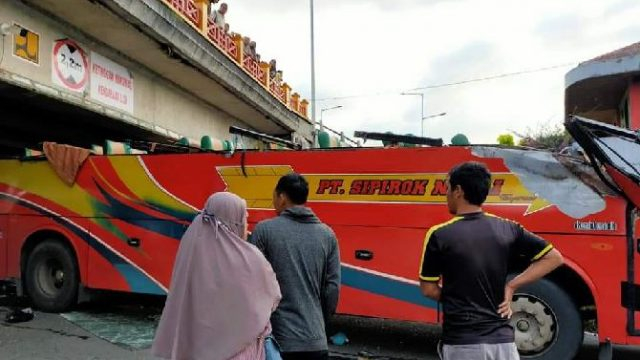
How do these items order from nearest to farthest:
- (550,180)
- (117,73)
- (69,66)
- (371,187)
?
(550,180) → (371,187) → (69,66) → (117,73)

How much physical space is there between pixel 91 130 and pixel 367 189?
365 inches

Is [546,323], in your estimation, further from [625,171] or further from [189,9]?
[189,9]

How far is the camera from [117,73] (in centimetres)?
1126

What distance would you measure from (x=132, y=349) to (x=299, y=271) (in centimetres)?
410

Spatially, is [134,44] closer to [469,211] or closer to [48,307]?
[48,307]

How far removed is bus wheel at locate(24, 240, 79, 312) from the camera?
8.25 m

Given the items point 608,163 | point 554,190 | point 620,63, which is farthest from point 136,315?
point 620,63

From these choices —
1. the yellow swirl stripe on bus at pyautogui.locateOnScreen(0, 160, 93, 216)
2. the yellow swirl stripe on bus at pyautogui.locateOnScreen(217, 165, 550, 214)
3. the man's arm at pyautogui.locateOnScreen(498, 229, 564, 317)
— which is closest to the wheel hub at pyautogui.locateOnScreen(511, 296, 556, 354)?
the yellow swirl stripe on bus at pyautogui.locateOnScreen(217, 165, 550, 214)

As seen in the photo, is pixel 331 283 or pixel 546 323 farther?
pixel 546 323

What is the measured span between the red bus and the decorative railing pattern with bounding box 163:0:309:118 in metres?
4.29

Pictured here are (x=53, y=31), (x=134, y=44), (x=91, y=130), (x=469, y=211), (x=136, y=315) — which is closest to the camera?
(x=469, y=211)

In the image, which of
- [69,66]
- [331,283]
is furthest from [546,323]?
[69,66]

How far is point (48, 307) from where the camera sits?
8359 millimetres

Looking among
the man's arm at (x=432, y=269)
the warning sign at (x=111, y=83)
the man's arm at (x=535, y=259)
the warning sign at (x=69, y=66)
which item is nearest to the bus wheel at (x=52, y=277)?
the warning sign at (x=69, y=66)
